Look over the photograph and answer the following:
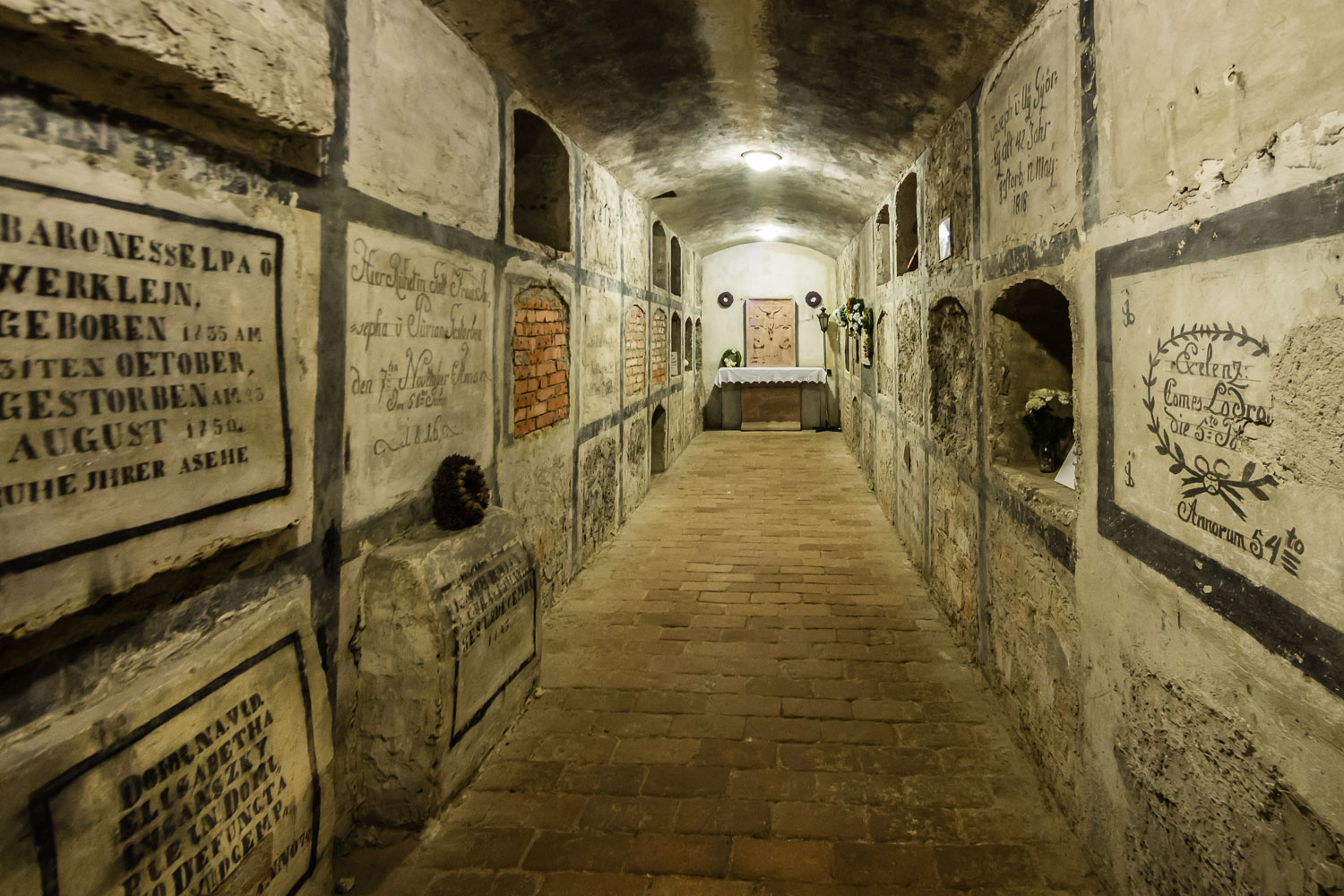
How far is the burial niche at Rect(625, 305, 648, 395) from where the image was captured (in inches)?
250

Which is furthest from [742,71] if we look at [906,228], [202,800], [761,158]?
[202,800]

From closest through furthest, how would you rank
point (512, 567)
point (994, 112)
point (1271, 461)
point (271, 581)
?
point (1271, 461) → point (271, 581) → point (512, 567) → point (994, 112)

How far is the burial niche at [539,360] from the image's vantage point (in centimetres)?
370

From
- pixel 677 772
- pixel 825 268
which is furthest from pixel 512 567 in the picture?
pixel 825 268

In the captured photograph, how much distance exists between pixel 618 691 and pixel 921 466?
9.21ft

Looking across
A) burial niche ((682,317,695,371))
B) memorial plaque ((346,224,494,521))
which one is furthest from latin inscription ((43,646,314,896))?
burial niche ((682,317,695,371))

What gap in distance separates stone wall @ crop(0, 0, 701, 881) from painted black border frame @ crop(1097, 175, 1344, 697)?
2.27 meters

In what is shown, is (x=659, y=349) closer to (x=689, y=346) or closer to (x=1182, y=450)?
(x=689, y=346)

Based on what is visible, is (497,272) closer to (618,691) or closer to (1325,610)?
(618,691)

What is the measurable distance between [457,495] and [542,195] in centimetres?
258

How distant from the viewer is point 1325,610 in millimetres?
1222

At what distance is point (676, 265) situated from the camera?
9547mm

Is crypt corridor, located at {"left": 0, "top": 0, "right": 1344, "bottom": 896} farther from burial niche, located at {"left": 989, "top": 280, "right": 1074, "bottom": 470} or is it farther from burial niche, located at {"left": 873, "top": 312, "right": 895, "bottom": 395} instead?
burial niche, located at {"left": 873, "top": 312, "right": 895, "bottom": 395}

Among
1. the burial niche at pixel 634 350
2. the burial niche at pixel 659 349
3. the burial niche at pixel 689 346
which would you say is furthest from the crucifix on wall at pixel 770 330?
the burial niche at pixel 634 350
